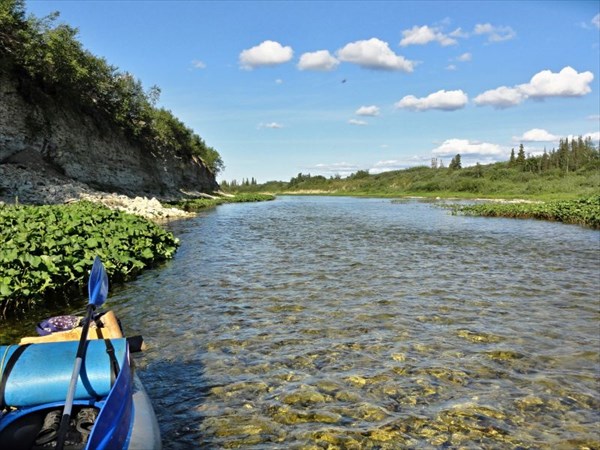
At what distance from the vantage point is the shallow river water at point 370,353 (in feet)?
20.8

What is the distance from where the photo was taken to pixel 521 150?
13925 cm

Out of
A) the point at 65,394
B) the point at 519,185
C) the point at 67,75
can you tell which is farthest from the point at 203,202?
the point at 519,185

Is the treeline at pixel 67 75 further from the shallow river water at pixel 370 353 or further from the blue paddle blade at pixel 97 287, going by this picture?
the blue paddle blade at pixel 97 287

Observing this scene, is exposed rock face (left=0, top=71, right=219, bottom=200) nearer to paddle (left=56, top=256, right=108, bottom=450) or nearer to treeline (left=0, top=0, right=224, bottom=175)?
treeline (left=0, top=0, right=224, bottom=175)

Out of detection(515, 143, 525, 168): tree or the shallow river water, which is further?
detection(515, 143, 525, 168): tree

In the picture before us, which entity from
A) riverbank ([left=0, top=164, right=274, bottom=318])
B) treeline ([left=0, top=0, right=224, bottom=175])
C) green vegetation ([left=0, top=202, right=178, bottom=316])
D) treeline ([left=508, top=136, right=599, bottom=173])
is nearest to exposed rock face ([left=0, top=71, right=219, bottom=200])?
treeline ([left=0, top=0, right=224, bottom=175])

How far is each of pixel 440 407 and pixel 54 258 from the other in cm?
976

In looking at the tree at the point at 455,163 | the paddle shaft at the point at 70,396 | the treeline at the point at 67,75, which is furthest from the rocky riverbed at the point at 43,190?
the tree at the point at 455,163

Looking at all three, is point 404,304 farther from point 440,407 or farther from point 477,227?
point 477,227

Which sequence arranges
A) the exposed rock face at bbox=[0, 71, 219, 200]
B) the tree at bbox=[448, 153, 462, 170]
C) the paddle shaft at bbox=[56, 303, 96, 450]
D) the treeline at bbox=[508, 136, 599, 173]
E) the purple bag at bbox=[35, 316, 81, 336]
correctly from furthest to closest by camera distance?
1. the tree at bbox=[448, 153, 462, 170]
2. the treeline at bbox=[508, 136, 599, 173]
3. the exposed rock face at bbox=[0, 71, 219, 200]
4. the purple bag at bbox=[35, 316, 81, 336]
5. the paddle shaft at bbox=[56, 303, 96, 450]

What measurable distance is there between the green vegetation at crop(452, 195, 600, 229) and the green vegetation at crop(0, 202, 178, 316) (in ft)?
110

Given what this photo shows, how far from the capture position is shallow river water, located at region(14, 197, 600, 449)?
633 cm

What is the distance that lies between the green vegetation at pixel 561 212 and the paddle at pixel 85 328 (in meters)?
36.9

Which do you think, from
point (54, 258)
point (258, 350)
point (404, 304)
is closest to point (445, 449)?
point (258, 350)
